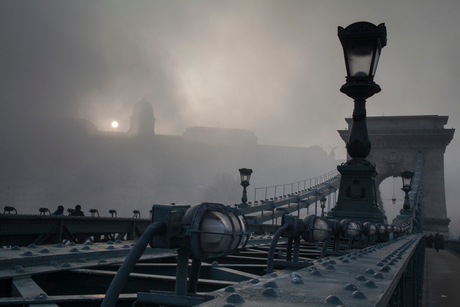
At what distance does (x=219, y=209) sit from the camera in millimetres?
1561

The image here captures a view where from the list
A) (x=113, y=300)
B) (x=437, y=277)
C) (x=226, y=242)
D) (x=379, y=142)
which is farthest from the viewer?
(x=379, y=142)

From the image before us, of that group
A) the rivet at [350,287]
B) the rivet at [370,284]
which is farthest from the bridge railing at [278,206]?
the rivet at [350,287]

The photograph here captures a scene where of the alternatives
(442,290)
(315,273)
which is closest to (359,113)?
Result: (442,290)

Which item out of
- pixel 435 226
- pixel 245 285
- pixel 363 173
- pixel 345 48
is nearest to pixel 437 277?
pixel 363 173

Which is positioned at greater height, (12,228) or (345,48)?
(345,48)

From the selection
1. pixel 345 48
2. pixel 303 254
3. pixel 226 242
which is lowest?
pixel 303 254

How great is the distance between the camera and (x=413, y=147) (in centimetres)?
5000

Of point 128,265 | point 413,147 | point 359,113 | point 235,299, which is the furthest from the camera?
point 413,147

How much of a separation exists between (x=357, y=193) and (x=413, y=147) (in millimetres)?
46158

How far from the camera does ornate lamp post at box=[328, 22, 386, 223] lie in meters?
7.83

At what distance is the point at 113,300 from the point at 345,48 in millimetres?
7563

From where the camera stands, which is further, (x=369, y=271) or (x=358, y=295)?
(x=369, y=271)

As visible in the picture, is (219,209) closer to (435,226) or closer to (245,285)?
(245,285)

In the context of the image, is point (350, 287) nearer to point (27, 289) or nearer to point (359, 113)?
point (27, 289)
